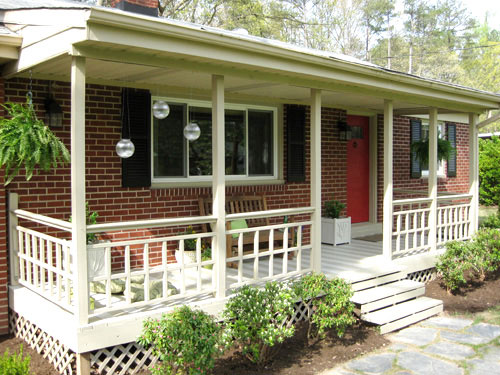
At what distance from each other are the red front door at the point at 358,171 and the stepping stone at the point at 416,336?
168 inches

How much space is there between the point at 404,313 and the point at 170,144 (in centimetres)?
377

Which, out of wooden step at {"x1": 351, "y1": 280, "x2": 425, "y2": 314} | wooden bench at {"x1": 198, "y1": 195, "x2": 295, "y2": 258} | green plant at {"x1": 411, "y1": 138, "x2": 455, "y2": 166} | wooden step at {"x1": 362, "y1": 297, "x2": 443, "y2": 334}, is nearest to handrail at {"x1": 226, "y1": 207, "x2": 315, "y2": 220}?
wooden bench at {"x1": 198, "y1": 195, "x2": 295, "y2": 258}

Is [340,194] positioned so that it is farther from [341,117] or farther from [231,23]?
[231,23]

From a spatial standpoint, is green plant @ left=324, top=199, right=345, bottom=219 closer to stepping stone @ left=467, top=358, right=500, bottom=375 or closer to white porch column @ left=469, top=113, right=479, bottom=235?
white porch column @ left=469, top=113, right=479, bottom=235

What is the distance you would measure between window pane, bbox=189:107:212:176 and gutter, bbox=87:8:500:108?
219cm

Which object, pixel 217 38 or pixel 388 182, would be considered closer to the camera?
pixel 217 38

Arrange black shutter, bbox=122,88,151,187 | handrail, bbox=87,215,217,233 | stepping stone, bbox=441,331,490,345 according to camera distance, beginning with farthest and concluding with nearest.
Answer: black shutter, bbox=122,88,151,187 → stepping stone, bbox=441,331,490,345 → handrail, bbox=87,215,217,233

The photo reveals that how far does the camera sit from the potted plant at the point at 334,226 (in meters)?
8.92

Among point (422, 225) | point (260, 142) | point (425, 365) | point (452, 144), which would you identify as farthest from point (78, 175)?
point (452, 144)

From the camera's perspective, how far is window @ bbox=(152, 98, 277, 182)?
23.0ft

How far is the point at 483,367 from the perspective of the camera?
16.2 feet

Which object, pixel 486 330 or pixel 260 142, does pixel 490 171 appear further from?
pixel 486 330

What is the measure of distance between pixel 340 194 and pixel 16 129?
20.8 feet

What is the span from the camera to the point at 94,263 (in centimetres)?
590
